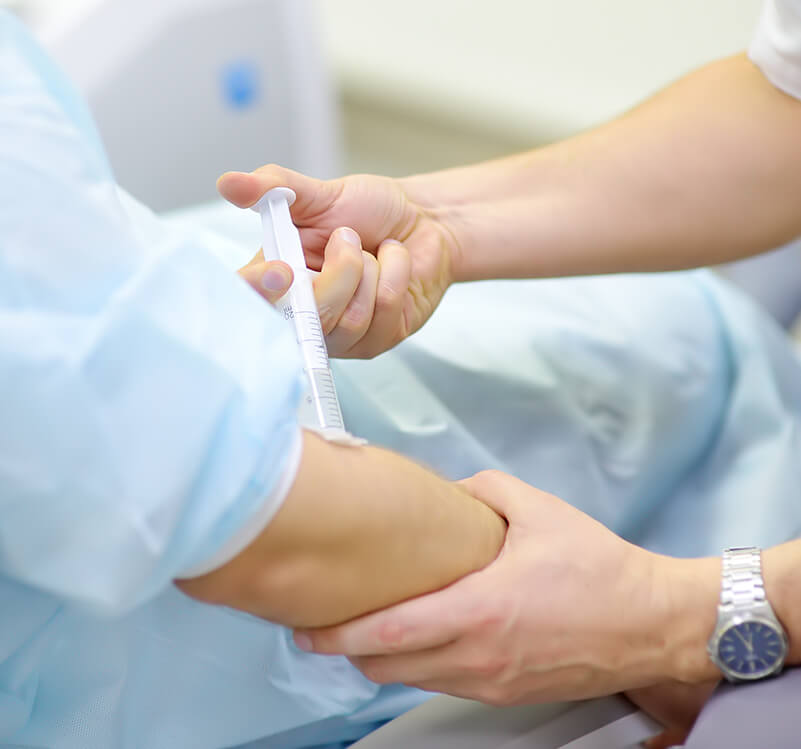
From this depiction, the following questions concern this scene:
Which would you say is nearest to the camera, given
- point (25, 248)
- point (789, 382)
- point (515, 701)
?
point (25, 248)

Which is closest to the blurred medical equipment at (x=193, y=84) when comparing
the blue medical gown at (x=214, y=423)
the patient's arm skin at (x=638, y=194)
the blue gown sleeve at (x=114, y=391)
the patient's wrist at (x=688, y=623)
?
the blue medical gown at (x=214, y=423)

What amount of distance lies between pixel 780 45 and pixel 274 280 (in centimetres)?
49

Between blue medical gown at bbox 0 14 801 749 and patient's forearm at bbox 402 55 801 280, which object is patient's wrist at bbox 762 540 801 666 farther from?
patient's forearm at bbox 402 55 801 280

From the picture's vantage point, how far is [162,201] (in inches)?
60.0

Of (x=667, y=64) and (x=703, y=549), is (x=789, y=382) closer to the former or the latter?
(x=703, y=549)

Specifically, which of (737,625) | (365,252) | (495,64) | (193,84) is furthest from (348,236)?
(495,64)

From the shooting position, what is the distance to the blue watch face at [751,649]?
58cm

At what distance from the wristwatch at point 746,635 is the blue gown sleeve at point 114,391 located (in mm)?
312

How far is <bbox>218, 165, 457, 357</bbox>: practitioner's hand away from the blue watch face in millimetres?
314

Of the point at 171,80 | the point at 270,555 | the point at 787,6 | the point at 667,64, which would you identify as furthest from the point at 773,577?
the point at 667,64

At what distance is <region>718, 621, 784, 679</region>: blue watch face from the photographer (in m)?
0.58

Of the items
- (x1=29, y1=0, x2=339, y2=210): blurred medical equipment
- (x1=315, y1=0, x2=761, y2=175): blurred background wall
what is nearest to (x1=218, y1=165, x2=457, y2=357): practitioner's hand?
(x1=29, y1=0, x2=339, y2=210): blurred medical equipment

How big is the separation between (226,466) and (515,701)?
27 centimetres

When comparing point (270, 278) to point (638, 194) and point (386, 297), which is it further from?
point (638, 194)
